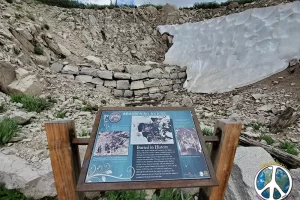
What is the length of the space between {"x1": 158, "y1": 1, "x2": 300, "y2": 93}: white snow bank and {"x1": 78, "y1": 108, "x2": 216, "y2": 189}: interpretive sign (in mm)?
5267

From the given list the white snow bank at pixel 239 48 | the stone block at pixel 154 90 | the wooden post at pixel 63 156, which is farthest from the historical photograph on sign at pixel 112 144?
the stone block at pixel 154 90

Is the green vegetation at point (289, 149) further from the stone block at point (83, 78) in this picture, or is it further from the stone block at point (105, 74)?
the stone block at point (83, 78)

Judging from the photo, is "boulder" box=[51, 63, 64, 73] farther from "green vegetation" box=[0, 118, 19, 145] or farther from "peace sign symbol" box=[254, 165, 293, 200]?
"peace sign symbol" box=[254, 165, 293, 200]

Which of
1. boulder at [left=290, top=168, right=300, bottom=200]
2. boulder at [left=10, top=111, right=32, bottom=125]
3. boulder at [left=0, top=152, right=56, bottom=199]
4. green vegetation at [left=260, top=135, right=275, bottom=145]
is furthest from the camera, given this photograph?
boulder at [left=10, top=111, right=32, bottom=125]

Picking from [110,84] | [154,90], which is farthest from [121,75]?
[154,90]

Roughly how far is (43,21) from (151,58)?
4680mm

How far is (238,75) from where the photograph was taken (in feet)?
22.6

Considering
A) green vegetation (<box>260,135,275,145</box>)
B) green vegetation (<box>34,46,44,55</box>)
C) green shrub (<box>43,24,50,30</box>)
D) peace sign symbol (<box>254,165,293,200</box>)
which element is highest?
green shrub (<box>43,24,50,30</box>)

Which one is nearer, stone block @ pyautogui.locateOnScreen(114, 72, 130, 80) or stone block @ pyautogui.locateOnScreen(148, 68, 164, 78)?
stone block @ pyautogui.locateOnScreen(114, 72, 130, 80)

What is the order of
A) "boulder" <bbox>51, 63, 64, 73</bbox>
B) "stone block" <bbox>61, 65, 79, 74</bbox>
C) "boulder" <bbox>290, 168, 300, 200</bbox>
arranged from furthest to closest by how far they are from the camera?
"stone block" <bbox>61, 65, 79, 74</bbox> → "boulder" <bbox>51, 63, 64, 73</bbox> → "boulder" <bbox>290, 168, 300, 200</bbox>

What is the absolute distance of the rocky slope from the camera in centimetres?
416

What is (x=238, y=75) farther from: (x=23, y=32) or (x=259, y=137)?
(x=23, y=32)

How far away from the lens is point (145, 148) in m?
1.75

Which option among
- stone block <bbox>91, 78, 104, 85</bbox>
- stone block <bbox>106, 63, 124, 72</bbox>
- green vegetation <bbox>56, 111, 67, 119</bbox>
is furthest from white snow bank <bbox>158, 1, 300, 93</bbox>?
green vegetation <bbox>56, 111, 67, 119</bbox>
